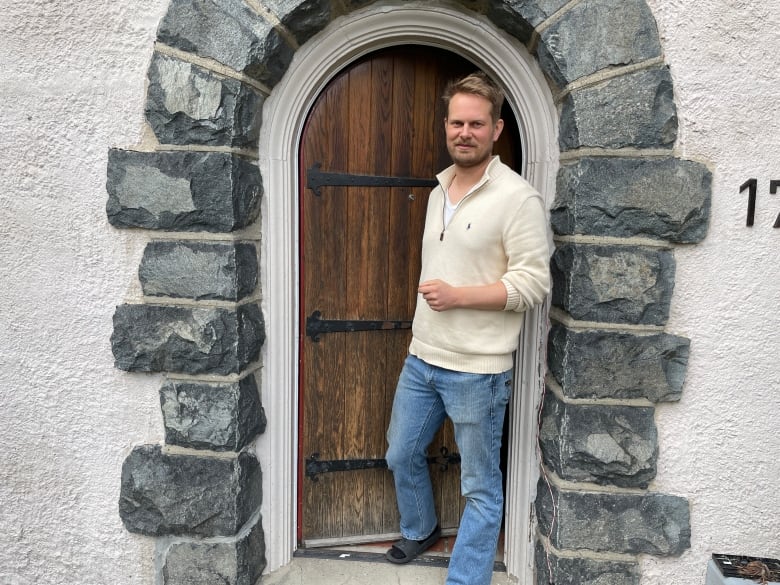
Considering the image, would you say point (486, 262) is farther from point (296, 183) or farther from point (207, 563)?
point (207, 563)

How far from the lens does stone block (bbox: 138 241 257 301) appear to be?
2021 millimetres

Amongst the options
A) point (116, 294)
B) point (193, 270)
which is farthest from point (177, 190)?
point (116, 294)

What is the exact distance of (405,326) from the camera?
245 cm

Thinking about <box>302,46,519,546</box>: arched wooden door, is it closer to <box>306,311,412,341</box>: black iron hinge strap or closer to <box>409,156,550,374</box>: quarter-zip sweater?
<box>306,311,412,341</box>: black iron hinge strap

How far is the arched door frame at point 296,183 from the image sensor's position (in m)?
2.14

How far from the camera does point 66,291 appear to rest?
6.97 ft

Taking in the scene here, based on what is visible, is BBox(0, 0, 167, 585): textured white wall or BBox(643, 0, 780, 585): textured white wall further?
BBox(0, 0, 167, 585): textured white wall

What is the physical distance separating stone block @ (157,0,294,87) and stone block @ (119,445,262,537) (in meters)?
1.36

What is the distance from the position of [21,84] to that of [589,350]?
2.14 meters

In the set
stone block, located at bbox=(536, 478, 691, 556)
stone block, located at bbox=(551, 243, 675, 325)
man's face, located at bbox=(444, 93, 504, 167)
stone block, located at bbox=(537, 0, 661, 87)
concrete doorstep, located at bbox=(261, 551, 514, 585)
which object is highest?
stone block, located at bbox=(537, 0, 661, 87)

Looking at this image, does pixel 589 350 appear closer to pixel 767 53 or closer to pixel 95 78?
pixel 767 53

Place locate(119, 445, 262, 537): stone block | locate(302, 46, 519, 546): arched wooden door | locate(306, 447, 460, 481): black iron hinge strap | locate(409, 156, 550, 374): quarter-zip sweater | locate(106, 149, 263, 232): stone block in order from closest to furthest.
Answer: locate(409, 156, 550, 374): quarter-zip sweater < locate(106, 149, 263, 232): stone block < locate(119, 445, 262, 537): stone block < locate(302, 46, 519, 546): arched wooden door < locate(306, 447, 460, 481): black iron hinge strap

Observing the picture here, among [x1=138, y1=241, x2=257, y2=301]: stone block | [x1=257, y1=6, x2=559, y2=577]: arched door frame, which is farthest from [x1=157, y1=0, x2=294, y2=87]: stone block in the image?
[x1=138, y1=241, x2=257, y2=301]: stone block

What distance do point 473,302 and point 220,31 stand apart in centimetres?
120
